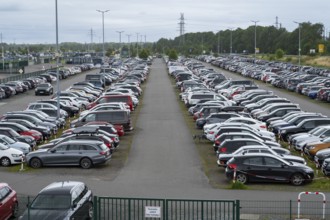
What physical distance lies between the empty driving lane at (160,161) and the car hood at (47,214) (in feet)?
18.2

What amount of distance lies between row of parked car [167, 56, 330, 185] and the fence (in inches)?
166

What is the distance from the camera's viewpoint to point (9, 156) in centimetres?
2778

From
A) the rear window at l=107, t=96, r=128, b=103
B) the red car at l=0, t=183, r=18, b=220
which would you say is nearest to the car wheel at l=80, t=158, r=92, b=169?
the red car at l=0, t=183, r=18, b=220

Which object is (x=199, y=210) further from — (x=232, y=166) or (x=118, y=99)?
(x=118, y=99)

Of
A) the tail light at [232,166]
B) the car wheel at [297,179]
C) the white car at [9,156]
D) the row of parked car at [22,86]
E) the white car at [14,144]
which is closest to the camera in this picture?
the car wheel at [297,179]

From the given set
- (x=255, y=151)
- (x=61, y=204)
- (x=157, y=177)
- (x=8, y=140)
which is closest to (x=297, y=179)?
(x=255, y=151)

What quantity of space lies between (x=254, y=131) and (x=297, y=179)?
26.5 ft

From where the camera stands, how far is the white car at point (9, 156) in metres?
27.8

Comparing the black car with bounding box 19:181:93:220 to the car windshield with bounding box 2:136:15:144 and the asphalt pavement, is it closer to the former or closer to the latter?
the asphalt pavement

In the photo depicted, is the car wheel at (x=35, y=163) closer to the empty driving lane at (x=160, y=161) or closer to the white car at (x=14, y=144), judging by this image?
the white car at (x=14, y=144)

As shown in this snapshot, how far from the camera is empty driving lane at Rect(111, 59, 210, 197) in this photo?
903 inches

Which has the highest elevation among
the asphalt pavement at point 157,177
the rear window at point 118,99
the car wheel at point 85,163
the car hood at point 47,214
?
the rear window at point 118,99

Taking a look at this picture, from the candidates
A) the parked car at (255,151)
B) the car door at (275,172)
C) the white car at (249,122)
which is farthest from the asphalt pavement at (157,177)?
the white car at (249,122)

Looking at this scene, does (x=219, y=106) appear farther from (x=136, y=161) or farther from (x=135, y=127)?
(x=136, y=161)
